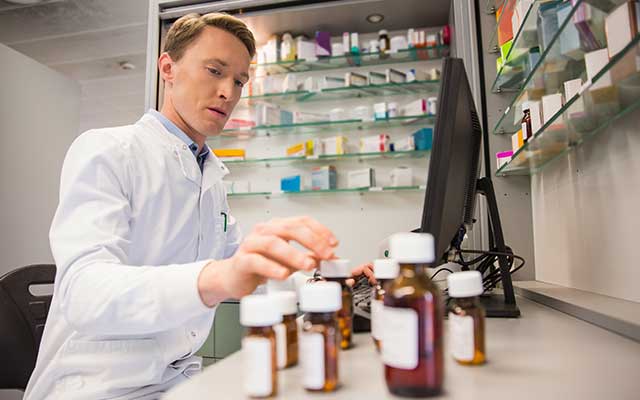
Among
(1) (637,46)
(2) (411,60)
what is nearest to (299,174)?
(2) (411,60)

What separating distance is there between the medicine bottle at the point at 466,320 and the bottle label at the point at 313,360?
0.66ft

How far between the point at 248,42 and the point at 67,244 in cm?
89

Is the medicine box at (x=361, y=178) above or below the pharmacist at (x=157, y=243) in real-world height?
above

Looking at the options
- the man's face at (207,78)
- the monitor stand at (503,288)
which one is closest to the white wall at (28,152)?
the man's face at (207,78)

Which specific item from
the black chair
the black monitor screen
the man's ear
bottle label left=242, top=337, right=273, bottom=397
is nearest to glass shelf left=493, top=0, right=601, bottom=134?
the black monitor screen

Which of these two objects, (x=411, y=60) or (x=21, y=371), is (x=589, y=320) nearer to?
(x=21, y=371)

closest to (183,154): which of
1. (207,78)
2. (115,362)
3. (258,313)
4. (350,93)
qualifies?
(207,78)

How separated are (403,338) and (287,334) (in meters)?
0.22

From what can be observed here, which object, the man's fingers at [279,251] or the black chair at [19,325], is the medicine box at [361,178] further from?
the man's fingers at [279,251]

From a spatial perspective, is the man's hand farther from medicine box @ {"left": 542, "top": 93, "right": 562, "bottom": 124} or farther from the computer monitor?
medicine box @ {"left": 542, "top": 93, "right": 562, "bottom": 124}

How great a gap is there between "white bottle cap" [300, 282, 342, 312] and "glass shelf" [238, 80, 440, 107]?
7.72 ft

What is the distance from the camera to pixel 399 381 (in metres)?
0.45

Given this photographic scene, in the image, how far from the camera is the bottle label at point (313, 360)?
18.3 inches

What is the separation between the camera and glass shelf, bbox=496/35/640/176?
73 centimetres
